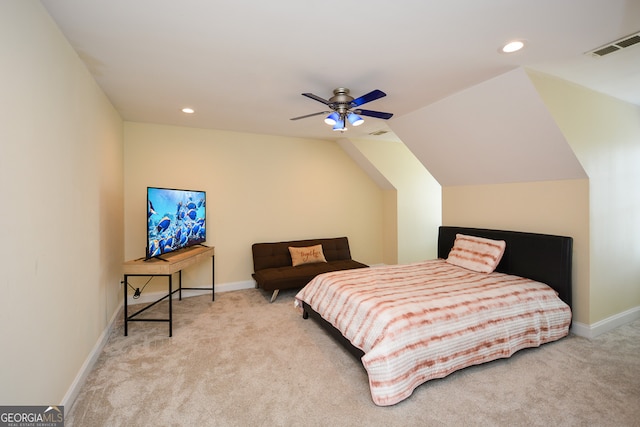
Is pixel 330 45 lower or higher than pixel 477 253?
higher

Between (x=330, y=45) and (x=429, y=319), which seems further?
(x=429, y=319)

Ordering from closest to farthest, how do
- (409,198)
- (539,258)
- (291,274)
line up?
(539,258) < (291,274) < (409,198)

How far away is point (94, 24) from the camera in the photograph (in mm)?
1896

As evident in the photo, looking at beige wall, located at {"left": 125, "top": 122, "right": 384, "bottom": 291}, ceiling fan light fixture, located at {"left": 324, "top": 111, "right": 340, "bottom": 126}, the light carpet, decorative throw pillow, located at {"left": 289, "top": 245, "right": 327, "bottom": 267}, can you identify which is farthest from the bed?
beige wall, located at {"left": 125, "top": 122, "right": 384, "bottom": 291}

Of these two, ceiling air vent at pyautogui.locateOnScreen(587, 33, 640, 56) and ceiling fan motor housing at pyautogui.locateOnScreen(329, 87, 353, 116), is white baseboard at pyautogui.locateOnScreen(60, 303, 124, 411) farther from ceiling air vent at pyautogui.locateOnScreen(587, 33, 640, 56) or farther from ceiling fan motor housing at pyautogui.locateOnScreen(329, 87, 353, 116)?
ceiling air vent at pyautogui.locateOnScreen(587, 33, 640, 56)

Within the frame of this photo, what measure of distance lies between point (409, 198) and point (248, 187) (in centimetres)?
297

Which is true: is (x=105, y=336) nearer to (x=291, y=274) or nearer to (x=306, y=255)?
(x=291, y=274)

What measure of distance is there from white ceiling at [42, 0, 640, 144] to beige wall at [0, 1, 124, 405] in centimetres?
35

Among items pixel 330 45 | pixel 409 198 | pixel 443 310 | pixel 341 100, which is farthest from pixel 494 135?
pixel 409 198

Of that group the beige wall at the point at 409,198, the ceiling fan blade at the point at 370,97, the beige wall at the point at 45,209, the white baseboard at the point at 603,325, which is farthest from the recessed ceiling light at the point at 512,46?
the beige wall at the point at 409,198

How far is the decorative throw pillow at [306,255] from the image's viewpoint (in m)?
4.64

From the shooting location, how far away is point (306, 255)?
469 cm

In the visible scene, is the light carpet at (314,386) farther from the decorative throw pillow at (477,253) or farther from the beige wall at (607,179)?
the decorative throw pillow at (477,253)

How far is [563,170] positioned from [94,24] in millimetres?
4140
